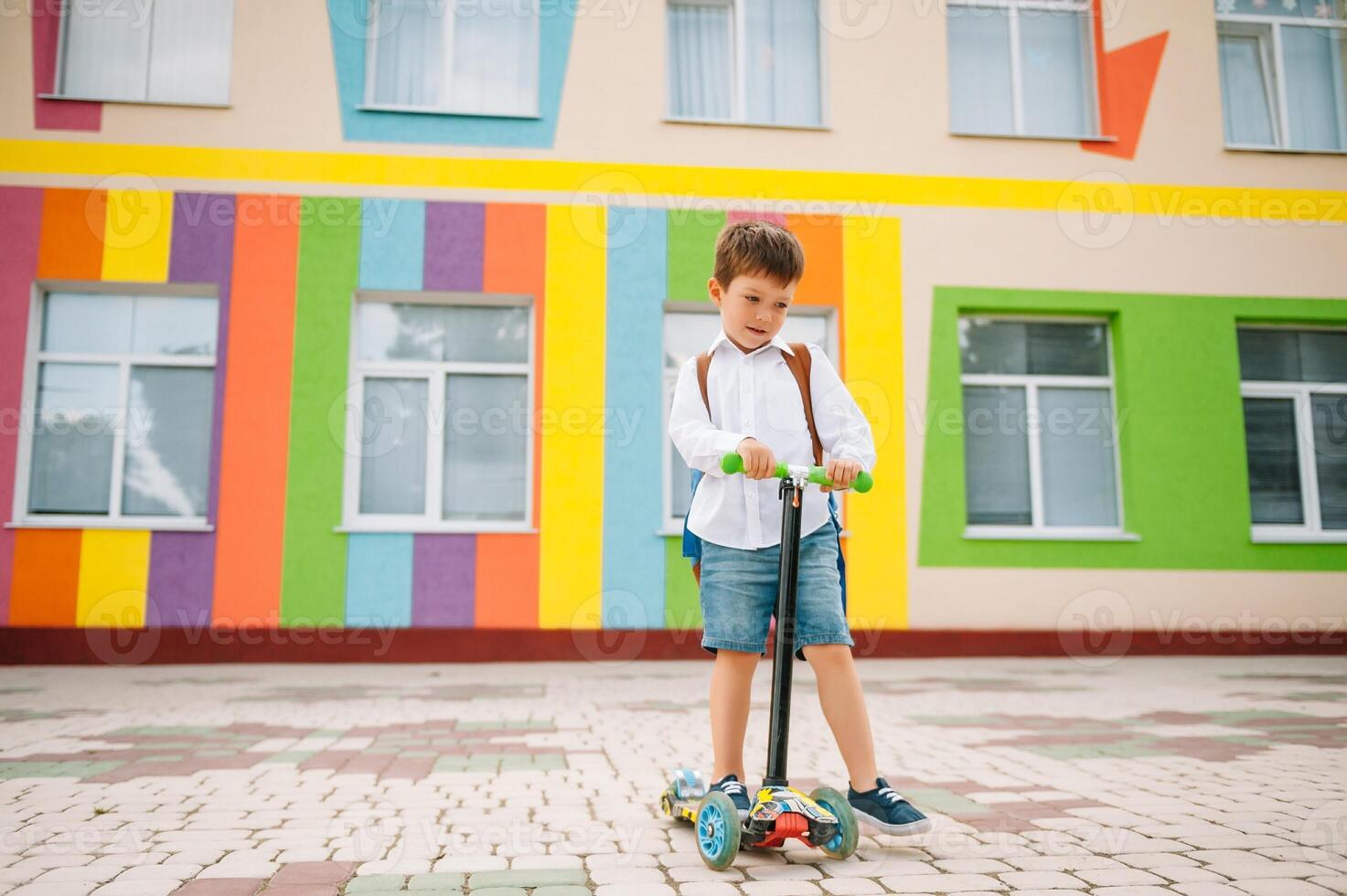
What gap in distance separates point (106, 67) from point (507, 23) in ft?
11.4

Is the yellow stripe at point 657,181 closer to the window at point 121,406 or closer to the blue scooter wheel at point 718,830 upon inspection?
the window at point 121,406

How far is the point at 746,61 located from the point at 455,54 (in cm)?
265

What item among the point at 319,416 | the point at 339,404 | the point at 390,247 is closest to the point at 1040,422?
the point at 390,247

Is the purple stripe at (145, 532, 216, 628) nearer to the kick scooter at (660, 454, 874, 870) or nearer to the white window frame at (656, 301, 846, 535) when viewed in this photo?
the white window frame at (656, 301, 846, 535)

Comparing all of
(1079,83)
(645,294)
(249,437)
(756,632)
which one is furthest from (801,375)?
(1079,83)

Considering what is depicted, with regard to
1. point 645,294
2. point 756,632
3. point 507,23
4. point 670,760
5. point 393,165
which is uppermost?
point 507,23

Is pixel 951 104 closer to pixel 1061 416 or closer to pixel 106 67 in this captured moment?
pixel 1061 416

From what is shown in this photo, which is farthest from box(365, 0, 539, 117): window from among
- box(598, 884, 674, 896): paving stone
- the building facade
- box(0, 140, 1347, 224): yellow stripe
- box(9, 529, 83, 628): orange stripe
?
box(598, 884, 674, 896): paving stone

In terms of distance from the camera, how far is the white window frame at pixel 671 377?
27.7 feet

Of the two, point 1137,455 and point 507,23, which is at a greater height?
point 507,23

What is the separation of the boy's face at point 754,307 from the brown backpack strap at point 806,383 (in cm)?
10

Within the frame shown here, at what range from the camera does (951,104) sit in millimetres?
9336

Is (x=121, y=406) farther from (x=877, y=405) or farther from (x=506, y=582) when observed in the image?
(x=877, y=405)

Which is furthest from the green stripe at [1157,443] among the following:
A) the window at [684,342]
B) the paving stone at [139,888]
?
the paving stone at [139,888]
